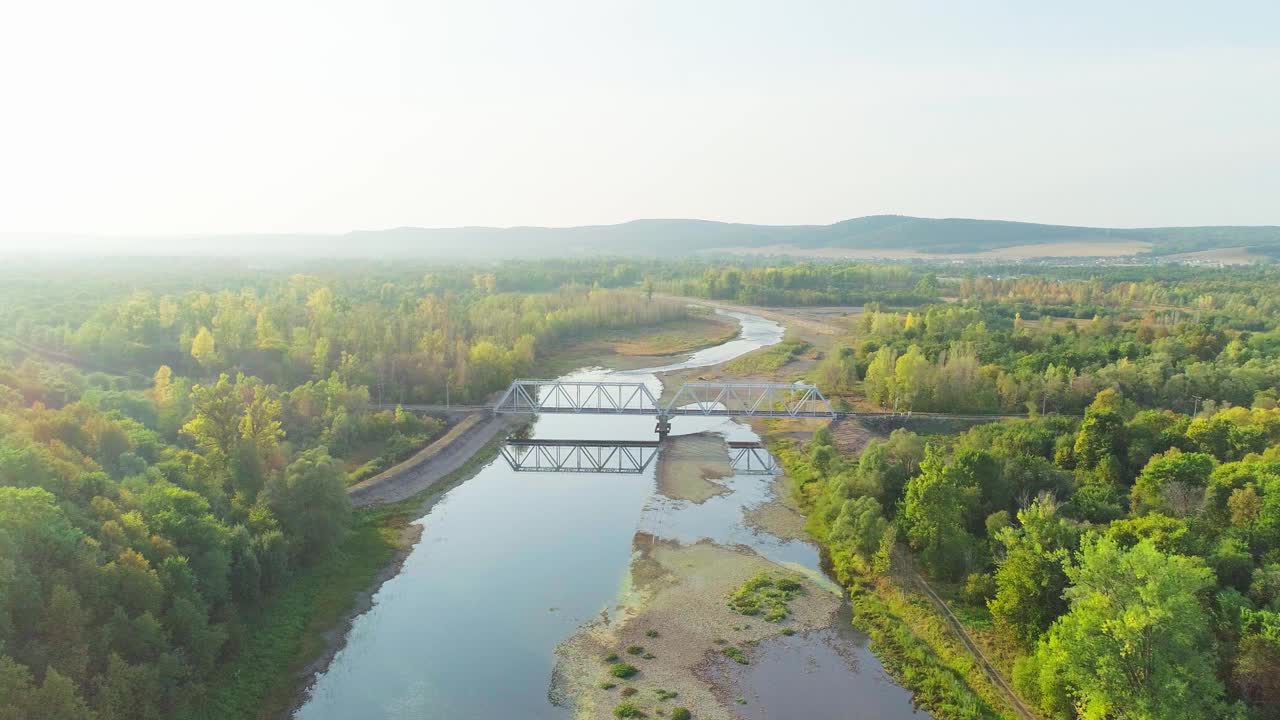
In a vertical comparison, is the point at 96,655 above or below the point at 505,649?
above

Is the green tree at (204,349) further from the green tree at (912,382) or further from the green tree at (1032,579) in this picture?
the green tree at (1032,579)

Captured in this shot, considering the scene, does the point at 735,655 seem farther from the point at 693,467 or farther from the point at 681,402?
the point at 681,402

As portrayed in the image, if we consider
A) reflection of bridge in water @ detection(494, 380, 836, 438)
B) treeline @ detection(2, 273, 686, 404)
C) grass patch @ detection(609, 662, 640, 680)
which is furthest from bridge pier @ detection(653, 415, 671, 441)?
grass patch @ detection(609, 662, 640, 680)

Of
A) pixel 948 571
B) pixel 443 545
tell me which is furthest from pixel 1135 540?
pixel 443 545

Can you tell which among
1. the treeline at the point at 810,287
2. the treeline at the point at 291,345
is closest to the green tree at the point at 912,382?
the treeline at the point at 291,345

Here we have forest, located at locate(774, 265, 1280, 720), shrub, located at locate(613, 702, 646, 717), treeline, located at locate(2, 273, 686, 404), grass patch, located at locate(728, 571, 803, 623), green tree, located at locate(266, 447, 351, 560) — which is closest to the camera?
forest, located at locate(774, 265, 1280, 720)

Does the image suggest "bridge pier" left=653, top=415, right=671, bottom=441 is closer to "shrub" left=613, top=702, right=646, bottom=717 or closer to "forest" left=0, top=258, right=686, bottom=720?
"forest" left=0, top=258, right=686, bottom=720

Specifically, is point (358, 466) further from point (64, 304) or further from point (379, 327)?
point (64, 304)
